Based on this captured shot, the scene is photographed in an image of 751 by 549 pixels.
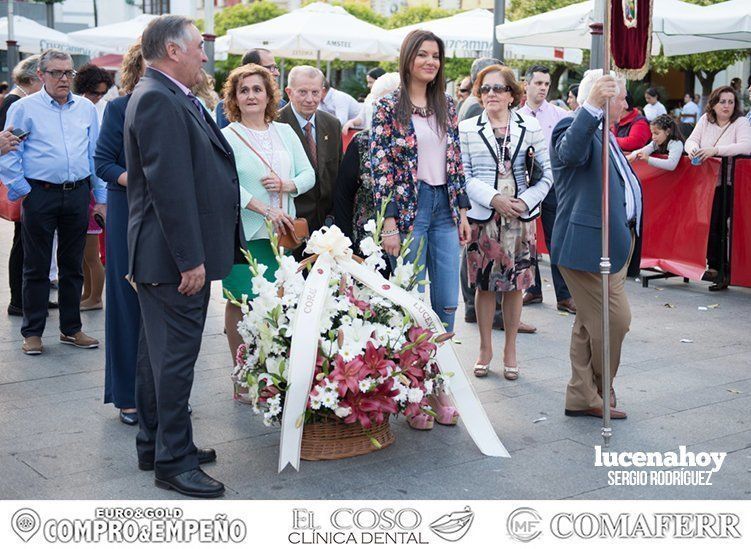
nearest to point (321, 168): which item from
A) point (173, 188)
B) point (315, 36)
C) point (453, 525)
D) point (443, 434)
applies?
point (443, 434)

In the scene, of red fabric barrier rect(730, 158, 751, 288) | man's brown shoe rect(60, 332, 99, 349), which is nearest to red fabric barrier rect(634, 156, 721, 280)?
red fabric barrier rect(730, 158, 751, 288)

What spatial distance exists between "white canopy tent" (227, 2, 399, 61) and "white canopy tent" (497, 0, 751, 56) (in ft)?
17.3

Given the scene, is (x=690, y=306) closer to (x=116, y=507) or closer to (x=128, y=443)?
(x=128, y=443)

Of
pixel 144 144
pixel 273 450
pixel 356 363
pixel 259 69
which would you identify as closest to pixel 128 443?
pixel 273 450

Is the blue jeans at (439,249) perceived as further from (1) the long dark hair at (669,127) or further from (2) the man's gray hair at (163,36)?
(1) the long dark hair at (669,127)

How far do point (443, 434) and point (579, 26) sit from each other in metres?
7.16

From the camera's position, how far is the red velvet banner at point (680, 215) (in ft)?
32.3

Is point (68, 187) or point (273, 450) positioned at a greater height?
point (68, 187)

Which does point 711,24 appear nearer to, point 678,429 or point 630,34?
point 630,34

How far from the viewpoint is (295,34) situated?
16891 millimetres

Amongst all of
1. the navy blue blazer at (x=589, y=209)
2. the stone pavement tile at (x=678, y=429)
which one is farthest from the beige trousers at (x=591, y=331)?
the stone pavement tile at (x=678, y=429)

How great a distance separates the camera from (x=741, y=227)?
9.65m

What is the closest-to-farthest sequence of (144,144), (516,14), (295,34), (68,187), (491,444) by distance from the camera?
(144,144)
(491,444)
(68,187)
(295,34)
(516,14)

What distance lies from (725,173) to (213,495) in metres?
6.95
